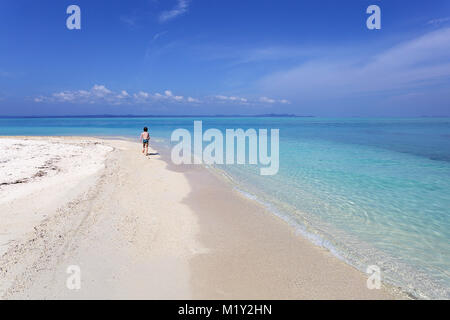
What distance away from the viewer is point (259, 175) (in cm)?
1184

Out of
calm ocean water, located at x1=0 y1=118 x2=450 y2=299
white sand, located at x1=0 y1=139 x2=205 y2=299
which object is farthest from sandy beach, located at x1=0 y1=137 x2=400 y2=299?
calm ocean water, located at x1=0 y1=118 x2=450 y2=299

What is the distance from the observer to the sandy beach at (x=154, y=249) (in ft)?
12.3

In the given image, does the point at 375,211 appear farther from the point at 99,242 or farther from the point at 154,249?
the point at 99,242

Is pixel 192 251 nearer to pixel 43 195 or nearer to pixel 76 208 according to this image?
pixel 76 208

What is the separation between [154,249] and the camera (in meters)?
4.85

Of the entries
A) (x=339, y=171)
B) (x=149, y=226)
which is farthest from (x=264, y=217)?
(x=339, y=171)

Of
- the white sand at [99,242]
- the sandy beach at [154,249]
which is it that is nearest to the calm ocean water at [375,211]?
the sandy beach at [154,249]

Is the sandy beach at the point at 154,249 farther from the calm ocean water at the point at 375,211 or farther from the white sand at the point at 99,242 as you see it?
the calm ocean water at the point at 375,211

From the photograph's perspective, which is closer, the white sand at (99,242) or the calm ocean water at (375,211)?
the white sand at (99,242)

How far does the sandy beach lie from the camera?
3742 millimetres

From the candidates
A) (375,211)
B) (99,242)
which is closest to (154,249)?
(99,242)

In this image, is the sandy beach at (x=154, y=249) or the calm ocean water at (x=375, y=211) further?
the calm ocean water at (x=375, y=211)

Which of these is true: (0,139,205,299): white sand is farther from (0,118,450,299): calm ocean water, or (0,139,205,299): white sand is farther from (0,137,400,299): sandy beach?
(0,118,450,299): calm ocean water
